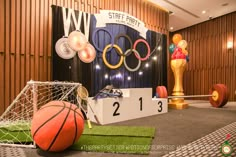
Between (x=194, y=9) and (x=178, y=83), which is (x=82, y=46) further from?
(x=194, y=9)

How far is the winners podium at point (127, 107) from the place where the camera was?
331 centimetres

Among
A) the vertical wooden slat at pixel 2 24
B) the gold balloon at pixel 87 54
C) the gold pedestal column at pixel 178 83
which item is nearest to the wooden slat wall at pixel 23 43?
the vertical wooden slat at pixel 2 24

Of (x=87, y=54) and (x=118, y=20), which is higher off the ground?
(x=118, y=20)

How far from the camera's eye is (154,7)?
21.6 feet

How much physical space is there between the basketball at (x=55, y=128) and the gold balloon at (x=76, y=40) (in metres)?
2.23

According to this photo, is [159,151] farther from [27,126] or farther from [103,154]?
[27,126]

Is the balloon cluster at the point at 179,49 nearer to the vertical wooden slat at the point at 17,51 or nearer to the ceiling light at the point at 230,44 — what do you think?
the ceiling light at the point at 230,44

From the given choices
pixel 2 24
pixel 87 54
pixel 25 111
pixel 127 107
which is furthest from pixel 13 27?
pixel 127 107

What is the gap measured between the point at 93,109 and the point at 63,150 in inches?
61.0

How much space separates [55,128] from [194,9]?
20.8 feet

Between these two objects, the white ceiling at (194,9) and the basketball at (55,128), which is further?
the white ceiling at (194,9)

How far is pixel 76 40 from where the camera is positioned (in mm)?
4004

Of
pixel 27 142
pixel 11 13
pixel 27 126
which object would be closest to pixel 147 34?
pixel 11 13

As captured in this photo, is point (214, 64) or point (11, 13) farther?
point (214, 64)
